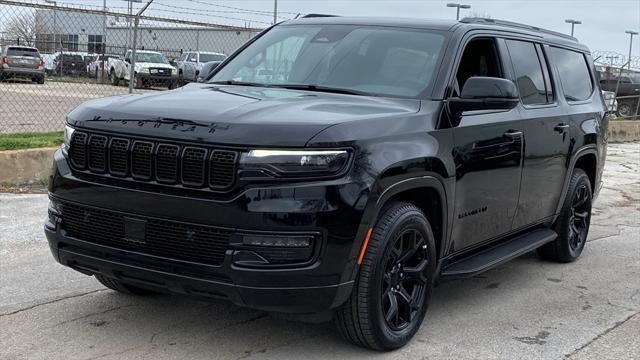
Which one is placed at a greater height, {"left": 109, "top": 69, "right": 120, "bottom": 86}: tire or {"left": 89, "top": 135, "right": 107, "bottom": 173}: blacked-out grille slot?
{"left": 89, "top": 135, "right": 107, "bottom": 173}: blacked-out grille slot

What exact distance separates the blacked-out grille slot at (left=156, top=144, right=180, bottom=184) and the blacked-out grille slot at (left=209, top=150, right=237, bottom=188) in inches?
7.7

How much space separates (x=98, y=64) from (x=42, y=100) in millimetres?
1802

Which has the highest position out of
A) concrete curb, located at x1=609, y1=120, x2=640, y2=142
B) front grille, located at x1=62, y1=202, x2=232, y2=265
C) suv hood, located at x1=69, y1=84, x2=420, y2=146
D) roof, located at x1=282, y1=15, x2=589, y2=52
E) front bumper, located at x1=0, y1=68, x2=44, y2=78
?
roof, located at x1=282, y1=15, x2=589, y2=52

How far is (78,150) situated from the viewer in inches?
156

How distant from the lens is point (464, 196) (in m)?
4.54

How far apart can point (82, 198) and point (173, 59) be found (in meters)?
27.5

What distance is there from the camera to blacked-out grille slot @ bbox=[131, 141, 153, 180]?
3671 mm

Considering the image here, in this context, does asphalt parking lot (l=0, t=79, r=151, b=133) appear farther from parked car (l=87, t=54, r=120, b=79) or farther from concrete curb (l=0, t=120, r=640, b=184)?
concrete curb (l=0, t=120, r=640, b=184)

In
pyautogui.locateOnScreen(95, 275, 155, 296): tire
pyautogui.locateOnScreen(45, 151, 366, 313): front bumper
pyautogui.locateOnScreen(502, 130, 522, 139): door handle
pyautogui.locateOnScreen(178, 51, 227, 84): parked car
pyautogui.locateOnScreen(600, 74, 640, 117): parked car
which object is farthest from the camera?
pyautogui.locateOnScreen(178, 51, 227, 84): parked car

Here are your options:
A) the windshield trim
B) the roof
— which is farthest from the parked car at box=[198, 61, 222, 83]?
the roof

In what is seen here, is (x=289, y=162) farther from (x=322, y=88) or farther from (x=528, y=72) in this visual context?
(x=528, y=72)

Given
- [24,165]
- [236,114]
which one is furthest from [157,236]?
[24,165]

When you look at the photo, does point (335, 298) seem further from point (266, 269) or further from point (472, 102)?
point (472, 102)

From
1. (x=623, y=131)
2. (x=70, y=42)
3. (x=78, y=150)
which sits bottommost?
(x=623, y=131)
